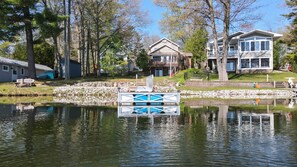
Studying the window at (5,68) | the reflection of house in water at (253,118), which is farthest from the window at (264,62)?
the reflection of house in water at (253,118)

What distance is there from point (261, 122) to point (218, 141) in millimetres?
5485

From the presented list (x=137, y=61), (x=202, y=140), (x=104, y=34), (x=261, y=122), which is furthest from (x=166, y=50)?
(x=202, y=140)

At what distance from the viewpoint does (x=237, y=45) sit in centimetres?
5681

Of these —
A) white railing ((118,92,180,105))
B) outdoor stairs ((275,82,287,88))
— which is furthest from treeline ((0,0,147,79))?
outdoor stairs ((275,82,287,88))

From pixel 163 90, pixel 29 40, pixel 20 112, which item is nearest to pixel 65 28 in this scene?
pixel 29 40

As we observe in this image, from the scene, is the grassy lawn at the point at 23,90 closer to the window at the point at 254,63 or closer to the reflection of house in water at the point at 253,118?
the reflection of house in water at the point at 253,118

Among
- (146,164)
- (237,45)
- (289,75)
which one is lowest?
(146,164)

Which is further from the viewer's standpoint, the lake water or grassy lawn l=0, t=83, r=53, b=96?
grassy lawn l=0, t=83, r=53, b=96

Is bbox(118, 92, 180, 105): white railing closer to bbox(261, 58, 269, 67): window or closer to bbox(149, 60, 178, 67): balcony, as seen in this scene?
bbox(261, 58, 269, 67): window

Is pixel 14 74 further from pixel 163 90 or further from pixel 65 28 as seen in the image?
pixel 163 90

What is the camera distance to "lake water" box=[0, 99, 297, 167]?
8797 mm

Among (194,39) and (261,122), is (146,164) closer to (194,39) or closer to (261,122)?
(261,122)

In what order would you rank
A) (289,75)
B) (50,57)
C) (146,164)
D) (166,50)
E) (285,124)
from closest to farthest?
1. (146,164)
2. (285,124)
3. (289,75)
4. (50,57)
5. (166,50)

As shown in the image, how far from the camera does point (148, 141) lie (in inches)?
439
